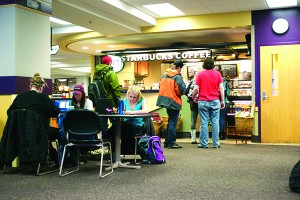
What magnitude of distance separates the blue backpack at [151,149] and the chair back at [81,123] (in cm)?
111

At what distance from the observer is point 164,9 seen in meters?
9.07

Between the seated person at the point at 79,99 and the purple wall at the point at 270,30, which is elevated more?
the purple wall at the point at 270,30

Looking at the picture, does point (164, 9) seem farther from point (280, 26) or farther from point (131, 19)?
point (280, 26)

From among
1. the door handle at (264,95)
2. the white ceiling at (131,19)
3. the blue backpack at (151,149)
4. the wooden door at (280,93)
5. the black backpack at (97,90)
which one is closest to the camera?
the blue backpack at (151,149)

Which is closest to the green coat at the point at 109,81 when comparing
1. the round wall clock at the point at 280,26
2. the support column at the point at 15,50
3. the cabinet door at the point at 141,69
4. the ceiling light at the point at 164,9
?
the support column at the point at 15,50

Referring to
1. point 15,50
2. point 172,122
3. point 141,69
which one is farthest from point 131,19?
point 141,69

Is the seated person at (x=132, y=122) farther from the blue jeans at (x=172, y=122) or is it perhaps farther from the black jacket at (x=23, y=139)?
the blue jeans at (x=172, y=122)

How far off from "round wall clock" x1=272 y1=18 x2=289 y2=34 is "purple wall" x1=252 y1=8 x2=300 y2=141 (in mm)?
60

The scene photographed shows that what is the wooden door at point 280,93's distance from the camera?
28.2 ft

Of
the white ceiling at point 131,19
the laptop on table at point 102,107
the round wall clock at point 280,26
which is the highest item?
the white ceiling at point 131,19

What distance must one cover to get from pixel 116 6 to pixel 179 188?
4911 millimetres

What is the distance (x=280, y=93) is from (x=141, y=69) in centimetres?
669

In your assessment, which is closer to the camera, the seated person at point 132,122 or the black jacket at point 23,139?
the black jacket at point 23,139

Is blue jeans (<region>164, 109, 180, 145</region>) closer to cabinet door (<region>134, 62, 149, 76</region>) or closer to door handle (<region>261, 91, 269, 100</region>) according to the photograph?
door handle (<region>261, 91, 269, 100</region>)
